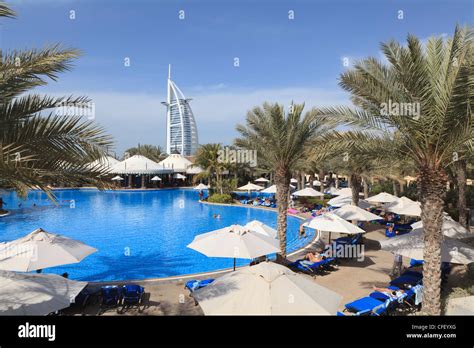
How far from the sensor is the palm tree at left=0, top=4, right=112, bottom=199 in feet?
17.1

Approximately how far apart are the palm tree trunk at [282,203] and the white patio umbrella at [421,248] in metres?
3.66

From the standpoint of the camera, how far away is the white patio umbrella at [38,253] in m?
7.84

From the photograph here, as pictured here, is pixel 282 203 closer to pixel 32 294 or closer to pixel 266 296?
pixel 266 296

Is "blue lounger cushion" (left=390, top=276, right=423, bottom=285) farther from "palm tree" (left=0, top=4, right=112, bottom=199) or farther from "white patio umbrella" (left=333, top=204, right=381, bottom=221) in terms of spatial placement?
"palm tree" (left=0, top=4, right=112, bottom=199)

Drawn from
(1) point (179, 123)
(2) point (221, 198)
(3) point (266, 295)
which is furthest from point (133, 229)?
(1) point (179, 123)

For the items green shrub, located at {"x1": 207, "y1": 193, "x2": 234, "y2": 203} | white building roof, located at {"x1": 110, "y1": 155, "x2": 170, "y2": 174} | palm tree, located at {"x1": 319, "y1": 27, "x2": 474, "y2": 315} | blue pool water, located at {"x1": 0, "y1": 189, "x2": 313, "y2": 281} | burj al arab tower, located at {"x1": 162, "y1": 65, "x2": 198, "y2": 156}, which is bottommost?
blue pool water, located at {"x1": 0, "y1": 189, "x2": 313, "y2": 281}

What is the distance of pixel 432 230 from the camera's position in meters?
7.12

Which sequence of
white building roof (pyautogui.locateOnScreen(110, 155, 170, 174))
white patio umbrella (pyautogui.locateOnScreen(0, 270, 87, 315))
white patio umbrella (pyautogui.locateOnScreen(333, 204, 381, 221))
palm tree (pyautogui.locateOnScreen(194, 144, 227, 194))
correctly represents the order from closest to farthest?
1. white patio umbrella (pyautogui.locateOnScreen(0, 270, 87, 315))
2. white patio umbrella (pyautogui.locateOnScreen(333, 204, 381, 221))
3. palm tree (pyautogui.locateOnScreen(194, 144, 227, 194))
4. white building roof (pyautogui.locateOnScreen(110, 155, 170, 174))

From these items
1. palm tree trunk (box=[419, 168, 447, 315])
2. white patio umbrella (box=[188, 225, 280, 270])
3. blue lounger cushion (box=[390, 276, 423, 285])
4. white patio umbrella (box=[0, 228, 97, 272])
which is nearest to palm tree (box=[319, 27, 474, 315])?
palm tree trunk (box=[419, 168, 447, 315])

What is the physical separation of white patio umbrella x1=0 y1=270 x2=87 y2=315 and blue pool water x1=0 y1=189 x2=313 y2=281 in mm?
2006
